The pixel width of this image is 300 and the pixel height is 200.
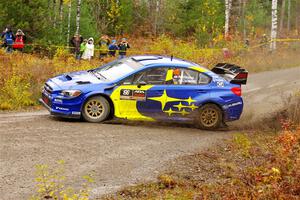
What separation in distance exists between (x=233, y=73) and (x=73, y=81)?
4.16 m

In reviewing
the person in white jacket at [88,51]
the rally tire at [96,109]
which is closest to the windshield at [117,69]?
the rally tire at [96,109]

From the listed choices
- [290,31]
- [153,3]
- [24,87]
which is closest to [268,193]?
[24,87]

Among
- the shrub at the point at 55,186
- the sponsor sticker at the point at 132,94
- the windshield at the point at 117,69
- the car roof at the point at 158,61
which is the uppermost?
the car roof at the point at 158,61

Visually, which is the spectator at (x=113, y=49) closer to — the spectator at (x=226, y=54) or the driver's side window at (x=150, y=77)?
the spectator at (x=226, y=54)

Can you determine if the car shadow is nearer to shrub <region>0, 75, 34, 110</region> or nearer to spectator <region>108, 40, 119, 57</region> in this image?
shrub <region>0, 75, 34, 110</region>

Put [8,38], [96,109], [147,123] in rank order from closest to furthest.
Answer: [96,109]
[147,123]
[8,38]

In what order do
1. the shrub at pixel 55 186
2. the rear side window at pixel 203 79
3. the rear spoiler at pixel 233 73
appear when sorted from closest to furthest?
the shrub at pixel 55 186
the rear side window at pixel 203 79
the rear spoiler at pixel 233 73

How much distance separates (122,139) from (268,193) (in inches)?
169

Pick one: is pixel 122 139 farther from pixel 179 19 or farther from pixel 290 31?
pixel 290 31

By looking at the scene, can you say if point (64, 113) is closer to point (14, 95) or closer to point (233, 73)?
point (14, 95)

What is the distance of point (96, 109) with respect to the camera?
481 inches

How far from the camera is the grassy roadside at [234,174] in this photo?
25.5 ft

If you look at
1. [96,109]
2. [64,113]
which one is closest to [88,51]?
[96,109]

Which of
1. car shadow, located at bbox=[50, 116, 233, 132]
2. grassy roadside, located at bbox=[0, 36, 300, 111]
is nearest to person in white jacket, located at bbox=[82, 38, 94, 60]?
grassy roadside, located at bbox=[0, 36, 300, 111]
